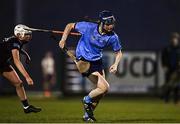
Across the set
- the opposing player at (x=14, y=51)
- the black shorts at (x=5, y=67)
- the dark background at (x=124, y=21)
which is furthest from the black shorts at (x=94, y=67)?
the dark background at (x=124, y=21)

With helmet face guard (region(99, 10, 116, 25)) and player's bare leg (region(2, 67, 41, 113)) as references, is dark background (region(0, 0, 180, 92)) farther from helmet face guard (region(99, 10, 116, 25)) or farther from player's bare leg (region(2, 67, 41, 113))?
helmet face guard (region(99, 10, 116, 25))

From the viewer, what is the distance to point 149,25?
103ft

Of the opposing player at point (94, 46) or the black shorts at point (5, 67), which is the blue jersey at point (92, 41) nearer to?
the opposing player at point (94, 46)

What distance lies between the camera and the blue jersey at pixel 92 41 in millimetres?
13602

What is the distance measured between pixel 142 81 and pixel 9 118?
11.7 m

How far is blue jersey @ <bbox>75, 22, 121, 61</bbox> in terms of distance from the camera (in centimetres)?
1360

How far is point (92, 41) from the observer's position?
13.6 metres

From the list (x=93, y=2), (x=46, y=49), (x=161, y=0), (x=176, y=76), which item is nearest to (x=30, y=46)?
(x=46, y=49)

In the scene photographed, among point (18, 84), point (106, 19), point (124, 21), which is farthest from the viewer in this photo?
point (124, 21)

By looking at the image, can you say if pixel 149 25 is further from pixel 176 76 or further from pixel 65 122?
pixel 65 122

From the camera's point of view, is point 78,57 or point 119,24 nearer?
point 78,57

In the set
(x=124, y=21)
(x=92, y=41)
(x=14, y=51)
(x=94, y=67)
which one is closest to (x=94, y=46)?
(x=92, y=41)

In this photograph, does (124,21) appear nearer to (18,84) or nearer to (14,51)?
(18,84)

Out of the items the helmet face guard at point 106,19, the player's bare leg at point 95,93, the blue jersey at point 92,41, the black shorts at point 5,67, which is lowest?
the player's bare leg at point 95,93
